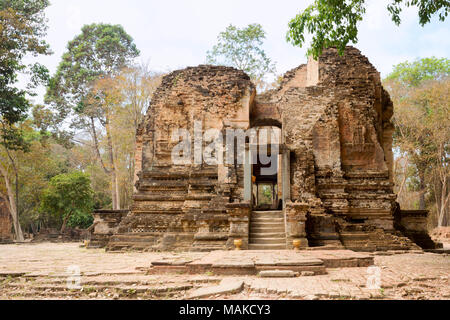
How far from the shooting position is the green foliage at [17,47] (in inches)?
693

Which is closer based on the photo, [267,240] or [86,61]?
[267,240]

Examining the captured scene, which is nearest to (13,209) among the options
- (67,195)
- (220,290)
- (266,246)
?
(67,195)

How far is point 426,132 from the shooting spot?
2308cm

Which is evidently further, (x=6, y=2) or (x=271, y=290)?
(x=6, y=2)

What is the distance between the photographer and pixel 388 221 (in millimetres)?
11469

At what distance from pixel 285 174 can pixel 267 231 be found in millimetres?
1985

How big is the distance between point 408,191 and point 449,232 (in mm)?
6742

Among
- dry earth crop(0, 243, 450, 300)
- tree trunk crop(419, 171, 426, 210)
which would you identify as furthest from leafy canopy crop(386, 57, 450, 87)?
dry earth crop(0, 243, 450, 300)

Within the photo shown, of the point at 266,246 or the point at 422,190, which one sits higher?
the point at 422,190

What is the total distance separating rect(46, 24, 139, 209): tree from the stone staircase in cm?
1516

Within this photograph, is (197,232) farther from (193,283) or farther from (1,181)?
(1,181)

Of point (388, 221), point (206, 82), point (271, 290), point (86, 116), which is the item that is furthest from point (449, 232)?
point (86, 116)

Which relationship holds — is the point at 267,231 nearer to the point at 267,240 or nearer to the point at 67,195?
the point at 267,240

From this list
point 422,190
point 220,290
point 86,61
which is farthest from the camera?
point 86,61
